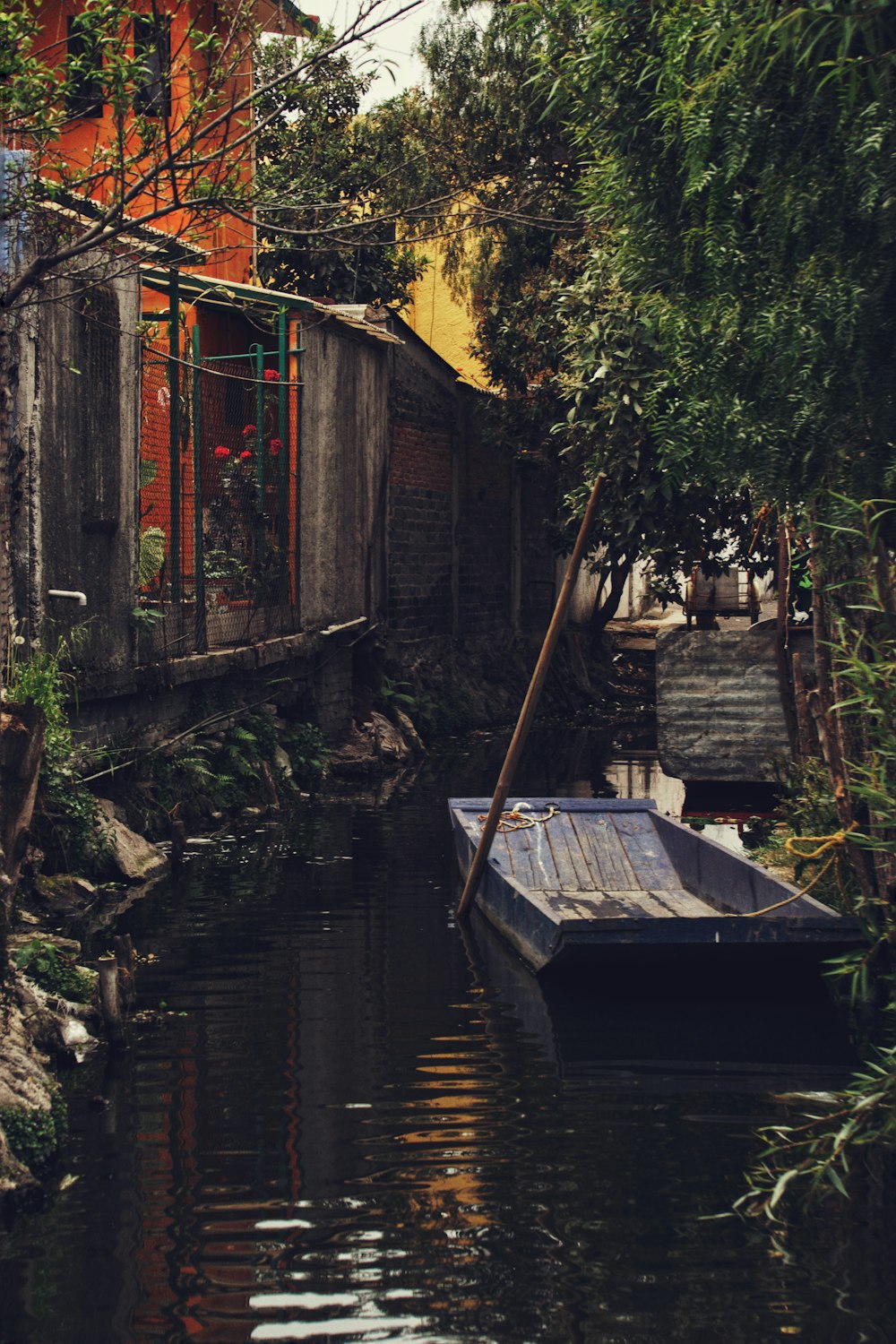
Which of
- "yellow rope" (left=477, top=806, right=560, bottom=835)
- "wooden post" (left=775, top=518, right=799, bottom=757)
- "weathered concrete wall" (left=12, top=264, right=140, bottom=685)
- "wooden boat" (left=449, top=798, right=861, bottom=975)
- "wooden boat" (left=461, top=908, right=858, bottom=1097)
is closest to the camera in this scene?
"wooden boat" (left=461, top=908, right=858, bottom=1097)

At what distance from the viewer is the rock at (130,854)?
9.91 metres

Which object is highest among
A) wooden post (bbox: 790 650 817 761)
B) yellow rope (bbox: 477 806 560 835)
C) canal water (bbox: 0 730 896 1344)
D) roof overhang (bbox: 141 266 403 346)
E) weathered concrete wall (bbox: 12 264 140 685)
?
roof overhang (bbox: 141 266 403 346)

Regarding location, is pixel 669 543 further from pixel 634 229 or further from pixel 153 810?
pixel 634 229

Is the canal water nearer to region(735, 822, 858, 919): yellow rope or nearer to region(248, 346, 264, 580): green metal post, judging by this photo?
region(735, 822, 858, 919): yellow rope

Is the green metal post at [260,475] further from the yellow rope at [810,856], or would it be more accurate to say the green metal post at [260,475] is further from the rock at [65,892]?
the yellow rope at [810,856]

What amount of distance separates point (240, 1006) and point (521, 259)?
13.7 meters

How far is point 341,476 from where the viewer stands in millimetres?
15938

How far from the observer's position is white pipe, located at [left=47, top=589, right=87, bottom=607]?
953 cm

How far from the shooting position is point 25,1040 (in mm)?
6324

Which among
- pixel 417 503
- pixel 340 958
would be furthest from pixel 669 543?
pixel 340 958

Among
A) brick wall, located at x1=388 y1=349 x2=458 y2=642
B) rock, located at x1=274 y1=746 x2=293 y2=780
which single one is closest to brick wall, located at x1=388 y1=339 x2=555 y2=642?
brick wall, located at x1=388 y1=349 x2=458 y2=642

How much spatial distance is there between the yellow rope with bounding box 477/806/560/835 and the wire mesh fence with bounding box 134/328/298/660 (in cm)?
279

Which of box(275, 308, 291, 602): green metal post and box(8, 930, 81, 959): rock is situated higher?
box(275, 308, 291, 602): green metal post

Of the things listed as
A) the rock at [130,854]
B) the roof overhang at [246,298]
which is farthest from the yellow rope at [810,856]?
the roof overhang at [246,298]
